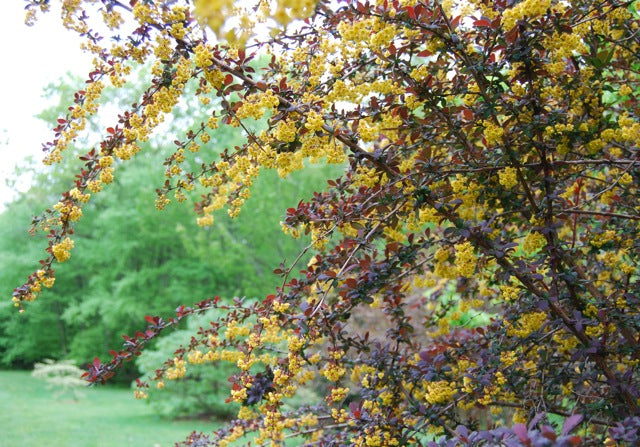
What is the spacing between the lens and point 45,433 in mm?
9008

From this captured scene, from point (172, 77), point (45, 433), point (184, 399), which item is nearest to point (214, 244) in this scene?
point (184, 399)

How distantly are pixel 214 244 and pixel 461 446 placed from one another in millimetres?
11696

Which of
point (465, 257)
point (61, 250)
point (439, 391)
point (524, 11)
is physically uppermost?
point (524, 11)

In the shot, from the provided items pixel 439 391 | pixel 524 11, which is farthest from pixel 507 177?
pixel 439 391

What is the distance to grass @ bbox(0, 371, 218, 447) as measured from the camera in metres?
8.55

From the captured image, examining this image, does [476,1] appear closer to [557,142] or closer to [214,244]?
[557,142]

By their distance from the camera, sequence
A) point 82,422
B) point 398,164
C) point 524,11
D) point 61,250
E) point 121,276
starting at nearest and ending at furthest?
point 524,11
point 61,250
point 398,164
point 82,422
point 121,276

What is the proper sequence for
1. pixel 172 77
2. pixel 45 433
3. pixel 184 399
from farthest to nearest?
pixel 184 399
pixel 45 433
pixel 172 77

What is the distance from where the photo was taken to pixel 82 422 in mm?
10172

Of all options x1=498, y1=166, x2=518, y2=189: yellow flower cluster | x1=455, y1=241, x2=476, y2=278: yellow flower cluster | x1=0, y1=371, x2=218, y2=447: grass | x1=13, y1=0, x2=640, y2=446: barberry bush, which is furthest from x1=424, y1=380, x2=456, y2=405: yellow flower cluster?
x1=0, y1=371, x2=218, y2=447: grass

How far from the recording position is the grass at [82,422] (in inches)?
337

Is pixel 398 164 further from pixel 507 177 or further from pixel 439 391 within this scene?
pixel 439 391

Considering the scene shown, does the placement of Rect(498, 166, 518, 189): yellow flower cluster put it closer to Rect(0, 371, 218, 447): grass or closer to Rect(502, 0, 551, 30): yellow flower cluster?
Rect(502, 0, 551, 30): yellow flower cluster

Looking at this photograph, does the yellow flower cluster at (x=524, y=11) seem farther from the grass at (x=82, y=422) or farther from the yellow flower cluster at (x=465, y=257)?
the grass at (x=82, y=422)
